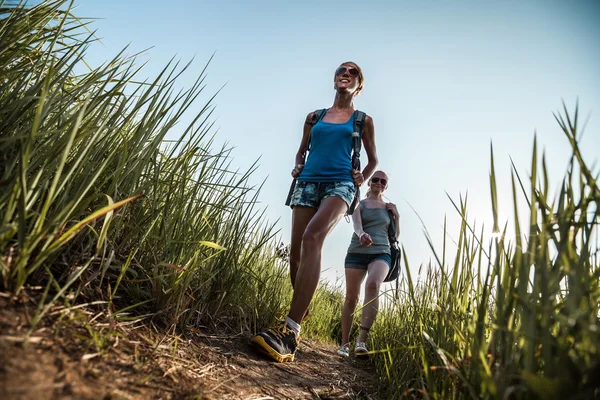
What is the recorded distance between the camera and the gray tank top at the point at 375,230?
356 centimetres

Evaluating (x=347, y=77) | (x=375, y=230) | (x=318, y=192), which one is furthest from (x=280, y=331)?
(x=347, y=77)

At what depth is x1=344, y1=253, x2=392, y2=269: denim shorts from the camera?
3545 mm

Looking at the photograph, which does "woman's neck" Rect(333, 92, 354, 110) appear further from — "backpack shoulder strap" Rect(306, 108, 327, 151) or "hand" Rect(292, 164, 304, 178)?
"hand" Rect(292, 164, 304, 178)

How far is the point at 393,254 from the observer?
375 cm

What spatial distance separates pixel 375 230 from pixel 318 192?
46.1 inches

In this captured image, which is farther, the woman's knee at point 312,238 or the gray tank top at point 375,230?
the gray tank top at point 375,230

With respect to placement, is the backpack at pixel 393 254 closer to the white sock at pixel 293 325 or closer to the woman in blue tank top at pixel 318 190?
the woman in blue tank top at pixel 318 190

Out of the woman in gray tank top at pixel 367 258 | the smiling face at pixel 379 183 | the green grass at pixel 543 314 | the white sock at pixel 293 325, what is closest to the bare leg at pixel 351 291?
the woman in gray tank top at pixel 367 258

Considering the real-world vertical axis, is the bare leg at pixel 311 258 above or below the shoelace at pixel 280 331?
above

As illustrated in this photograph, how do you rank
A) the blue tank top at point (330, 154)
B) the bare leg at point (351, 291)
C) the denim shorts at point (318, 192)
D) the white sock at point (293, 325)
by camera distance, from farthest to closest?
the bare leg at point (351, 291) < the blue tank top at point (330, 154) < the denim shorts at point (318, 192) < the white sock at point (293, 325)

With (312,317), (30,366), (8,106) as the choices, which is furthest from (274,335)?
(312,317)

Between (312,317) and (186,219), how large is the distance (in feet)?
7.97

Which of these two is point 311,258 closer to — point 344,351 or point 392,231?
point 344,351

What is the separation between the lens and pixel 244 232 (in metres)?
2.31
